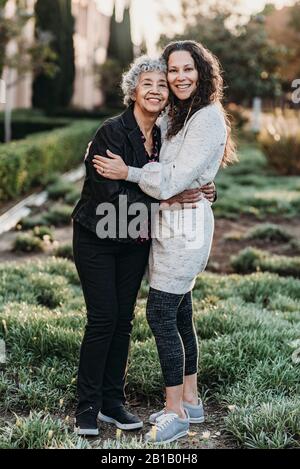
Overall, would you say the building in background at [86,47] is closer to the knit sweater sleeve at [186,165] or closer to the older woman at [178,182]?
the older woman at [178,182]

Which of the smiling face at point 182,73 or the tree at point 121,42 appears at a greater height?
the tree at point 121,42

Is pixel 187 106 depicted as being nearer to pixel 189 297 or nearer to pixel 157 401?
pixel 189 297

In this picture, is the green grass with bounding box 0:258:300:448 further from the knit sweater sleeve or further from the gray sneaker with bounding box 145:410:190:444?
the knit sweater sleeve

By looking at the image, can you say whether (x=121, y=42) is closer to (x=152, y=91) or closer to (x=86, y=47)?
(x=86, y=47)

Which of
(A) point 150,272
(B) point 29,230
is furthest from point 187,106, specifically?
(B) point 29,230

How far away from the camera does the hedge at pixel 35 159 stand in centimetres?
1080

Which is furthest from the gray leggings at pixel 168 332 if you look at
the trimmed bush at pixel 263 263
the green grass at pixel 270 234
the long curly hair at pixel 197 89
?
the green grass at pixel 270 234

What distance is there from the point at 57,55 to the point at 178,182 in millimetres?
22659

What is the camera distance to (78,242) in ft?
11.3

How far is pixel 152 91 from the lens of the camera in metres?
3.37

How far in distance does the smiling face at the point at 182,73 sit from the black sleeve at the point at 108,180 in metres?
0.36

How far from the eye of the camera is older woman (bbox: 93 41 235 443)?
10.9 ft

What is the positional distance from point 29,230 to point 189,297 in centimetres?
560

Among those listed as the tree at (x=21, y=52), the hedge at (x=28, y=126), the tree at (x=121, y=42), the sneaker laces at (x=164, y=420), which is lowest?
the sneaker laces at (x=164, y=420)
